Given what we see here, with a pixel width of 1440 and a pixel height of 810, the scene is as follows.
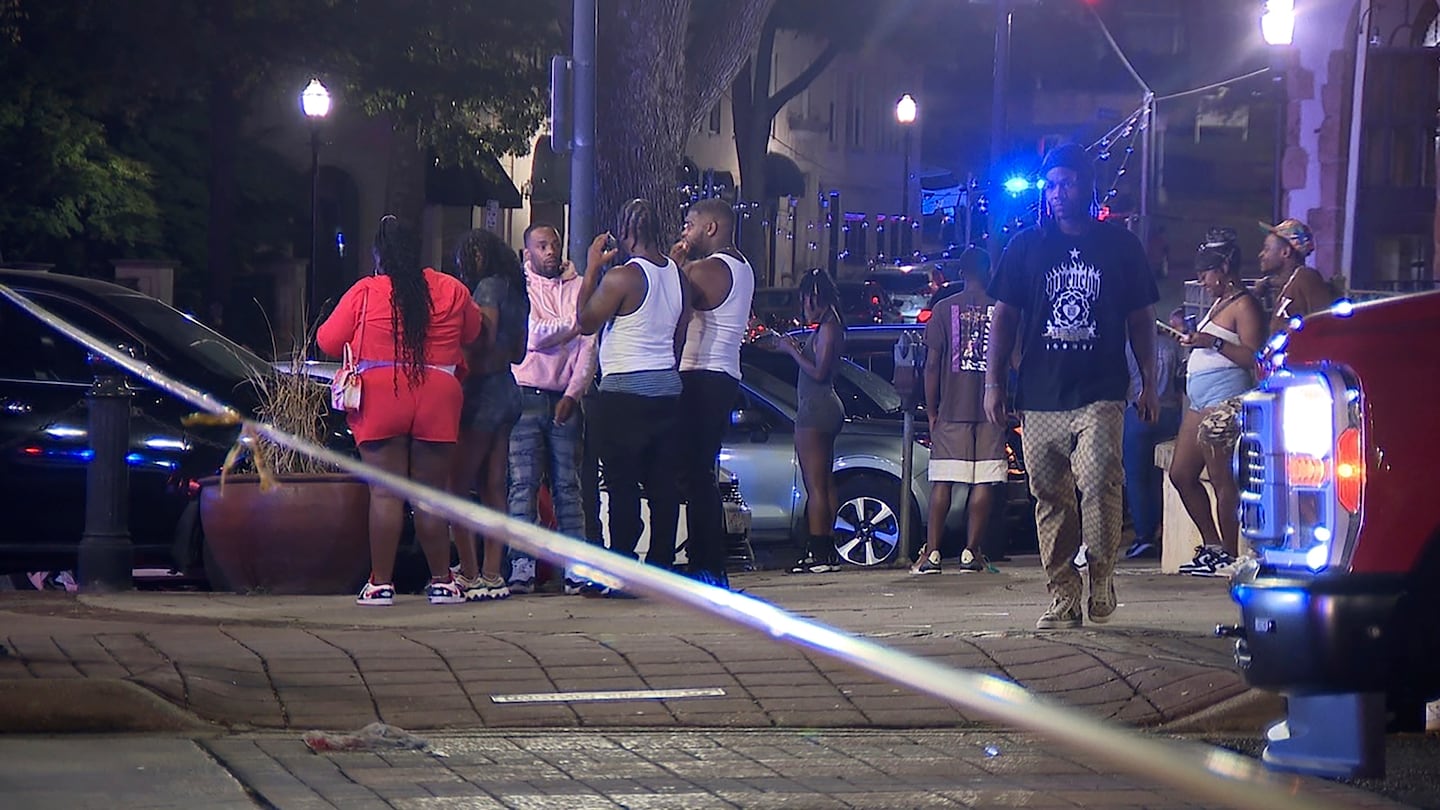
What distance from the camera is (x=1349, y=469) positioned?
16.5ft

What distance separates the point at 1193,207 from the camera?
47.8 meters

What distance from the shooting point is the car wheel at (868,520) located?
→ 13.2m

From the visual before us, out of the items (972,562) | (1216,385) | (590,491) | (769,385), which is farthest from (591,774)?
(769,385)

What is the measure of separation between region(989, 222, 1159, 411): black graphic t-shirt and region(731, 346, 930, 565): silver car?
4.85 m

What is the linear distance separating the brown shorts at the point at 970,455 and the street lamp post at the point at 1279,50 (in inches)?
402

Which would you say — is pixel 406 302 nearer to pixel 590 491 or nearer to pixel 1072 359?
pixel 590 491

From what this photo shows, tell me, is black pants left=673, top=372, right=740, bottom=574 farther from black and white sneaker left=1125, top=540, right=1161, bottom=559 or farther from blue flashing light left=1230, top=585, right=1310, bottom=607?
blue flashing light left=1230, top=585, right=1310, bottom=607

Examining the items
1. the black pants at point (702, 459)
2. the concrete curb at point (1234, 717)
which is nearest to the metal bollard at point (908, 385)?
the black pants at point (702, 459)

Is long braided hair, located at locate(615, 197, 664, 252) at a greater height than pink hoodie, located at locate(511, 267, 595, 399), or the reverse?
long braided hair, located at locate(615, 197, 664, 252)

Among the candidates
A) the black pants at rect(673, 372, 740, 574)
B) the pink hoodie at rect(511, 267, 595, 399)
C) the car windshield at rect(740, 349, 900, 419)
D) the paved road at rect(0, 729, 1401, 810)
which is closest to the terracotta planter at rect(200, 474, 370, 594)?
the pink hoodie at rect(511, 267, 595, 399)

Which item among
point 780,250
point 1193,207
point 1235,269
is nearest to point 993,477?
point 1235,269

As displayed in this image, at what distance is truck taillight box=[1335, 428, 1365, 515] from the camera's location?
500cm

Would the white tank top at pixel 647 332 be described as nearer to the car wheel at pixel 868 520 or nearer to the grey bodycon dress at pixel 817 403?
the grey bodycon dress at pixel 817 403

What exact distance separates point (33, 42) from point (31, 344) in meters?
16.4
